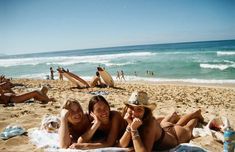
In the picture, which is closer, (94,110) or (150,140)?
(150,140)

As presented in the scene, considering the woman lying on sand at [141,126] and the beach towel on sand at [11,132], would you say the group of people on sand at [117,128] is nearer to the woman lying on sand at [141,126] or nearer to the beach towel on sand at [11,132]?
the woman lying on sand at [141,126]

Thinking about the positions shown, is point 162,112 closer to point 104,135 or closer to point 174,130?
point 174,130

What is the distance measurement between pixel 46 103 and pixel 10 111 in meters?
1.48

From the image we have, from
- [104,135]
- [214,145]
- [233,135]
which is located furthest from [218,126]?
[104,135]

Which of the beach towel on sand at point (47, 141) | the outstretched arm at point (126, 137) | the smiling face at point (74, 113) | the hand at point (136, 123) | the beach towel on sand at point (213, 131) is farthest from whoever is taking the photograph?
the beach towel on sand at point (213, 131)

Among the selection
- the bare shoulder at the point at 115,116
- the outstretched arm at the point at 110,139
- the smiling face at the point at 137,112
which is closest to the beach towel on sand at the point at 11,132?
the outstretched arm at the point at 110,139

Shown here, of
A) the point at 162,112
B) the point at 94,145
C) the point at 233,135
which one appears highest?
the point at 233,135

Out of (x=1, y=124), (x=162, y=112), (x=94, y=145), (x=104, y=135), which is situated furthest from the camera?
(x=162, y=112)

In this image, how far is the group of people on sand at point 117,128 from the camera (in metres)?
3.61

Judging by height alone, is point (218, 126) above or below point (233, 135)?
below

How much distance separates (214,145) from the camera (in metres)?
4.71

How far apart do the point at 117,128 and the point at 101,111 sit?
35 centimetres

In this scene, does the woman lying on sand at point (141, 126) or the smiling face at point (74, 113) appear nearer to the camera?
the woman lying on sand at point (141, 126)

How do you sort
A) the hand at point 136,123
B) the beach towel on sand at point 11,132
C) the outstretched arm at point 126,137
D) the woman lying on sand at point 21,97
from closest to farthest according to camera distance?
1. the hand at point 136,123
2. the outstretched arm at point 126,137
3. the beach towel on sand at point 11,132
4. the woman lying on sand at point 21,97
